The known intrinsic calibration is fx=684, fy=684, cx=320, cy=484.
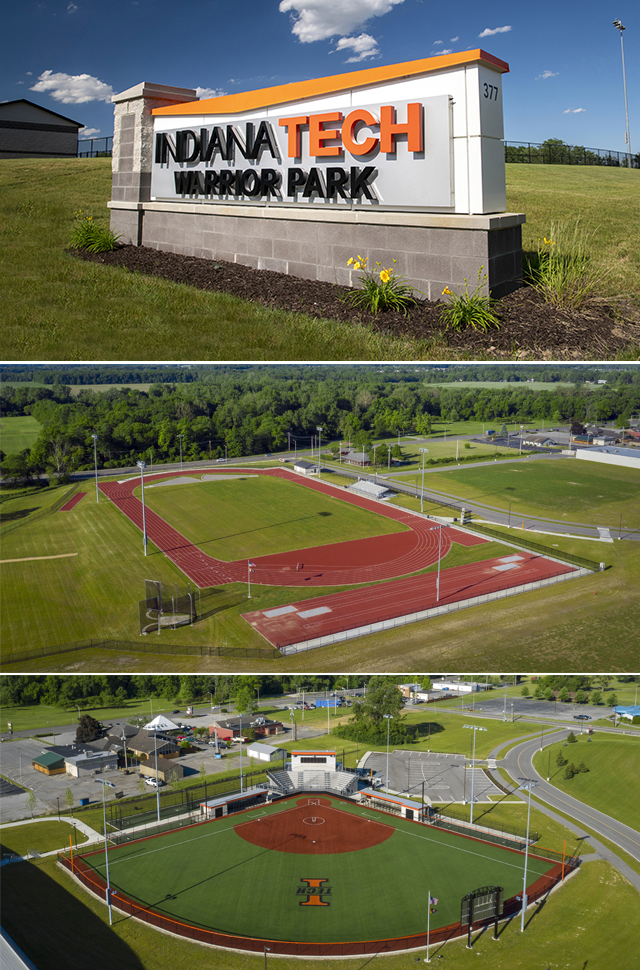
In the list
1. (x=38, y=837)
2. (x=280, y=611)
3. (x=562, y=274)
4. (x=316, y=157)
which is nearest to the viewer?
(x=280, y=611)

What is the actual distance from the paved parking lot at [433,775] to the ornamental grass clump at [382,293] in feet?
51.0

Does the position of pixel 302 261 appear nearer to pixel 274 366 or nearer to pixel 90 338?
pixel 90 338

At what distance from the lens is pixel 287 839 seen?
1788cm

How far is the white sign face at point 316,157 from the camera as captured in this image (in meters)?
9.38

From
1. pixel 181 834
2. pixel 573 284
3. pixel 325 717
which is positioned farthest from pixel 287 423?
pixel 181 834

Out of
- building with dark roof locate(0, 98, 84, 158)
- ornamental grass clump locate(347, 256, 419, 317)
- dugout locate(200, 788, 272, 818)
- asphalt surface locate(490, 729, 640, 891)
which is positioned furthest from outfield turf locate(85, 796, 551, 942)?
building with dark roof locate(0, 98, 84, 158)

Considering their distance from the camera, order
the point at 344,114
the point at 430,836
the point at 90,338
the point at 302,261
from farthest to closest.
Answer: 1. the point at 430,836
2. the point at 302,261
3. the point at 344,114
4. the point at 90,338

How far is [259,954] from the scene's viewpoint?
13.1 metres

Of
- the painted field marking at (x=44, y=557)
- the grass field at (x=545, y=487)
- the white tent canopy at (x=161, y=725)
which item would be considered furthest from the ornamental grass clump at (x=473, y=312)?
the white tent canopy at (x=161, y=725)

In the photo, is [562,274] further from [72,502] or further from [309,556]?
[72,502]

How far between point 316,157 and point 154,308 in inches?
152

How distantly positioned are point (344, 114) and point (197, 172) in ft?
14.0

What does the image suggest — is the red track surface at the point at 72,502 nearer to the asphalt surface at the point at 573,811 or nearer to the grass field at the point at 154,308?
the grass field at the point at 154,308

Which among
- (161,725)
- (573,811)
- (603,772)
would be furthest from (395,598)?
(603,772)
